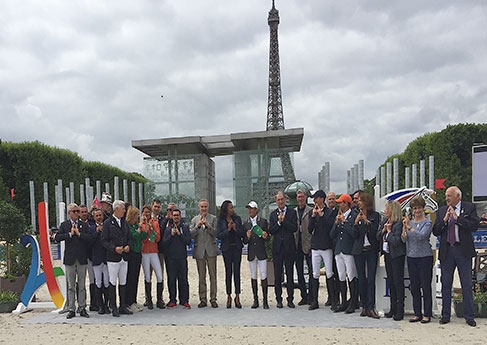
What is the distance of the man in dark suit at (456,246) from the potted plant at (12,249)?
6651 millimetres

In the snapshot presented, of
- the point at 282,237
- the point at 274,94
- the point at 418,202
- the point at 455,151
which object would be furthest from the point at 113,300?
the point at 274,94

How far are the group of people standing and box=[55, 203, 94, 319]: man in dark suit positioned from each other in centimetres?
1

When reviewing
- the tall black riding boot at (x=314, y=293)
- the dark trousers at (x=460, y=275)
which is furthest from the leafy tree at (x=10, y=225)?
the dark trousers at (x=460, y=275)

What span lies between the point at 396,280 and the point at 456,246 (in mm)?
859

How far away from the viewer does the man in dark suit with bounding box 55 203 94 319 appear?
19.6 ft

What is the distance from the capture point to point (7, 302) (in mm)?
6676

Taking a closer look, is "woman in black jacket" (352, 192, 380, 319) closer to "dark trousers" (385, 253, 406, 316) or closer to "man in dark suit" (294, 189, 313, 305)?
"dark trousers" (385, 253, 406, 316)

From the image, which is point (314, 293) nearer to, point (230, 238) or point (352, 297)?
point (352, 297)

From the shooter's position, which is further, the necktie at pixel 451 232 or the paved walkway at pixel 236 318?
the paved walkway at pixel 236 318

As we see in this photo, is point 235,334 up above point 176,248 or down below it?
below

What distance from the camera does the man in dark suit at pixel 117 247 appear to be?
581 cm

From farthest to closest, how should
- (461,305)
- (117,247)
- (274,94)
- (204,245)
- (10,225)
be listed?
(274,94) < (10,225) < (204,245) < (117,247) < (461,305)

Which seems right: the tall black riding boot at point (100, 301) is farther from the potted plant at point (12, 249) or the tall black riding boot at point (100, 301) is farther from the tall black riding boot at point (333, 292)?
the tall black riding boot at point (333, 292)

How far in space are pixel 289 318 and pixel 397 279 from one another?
1.52 m
